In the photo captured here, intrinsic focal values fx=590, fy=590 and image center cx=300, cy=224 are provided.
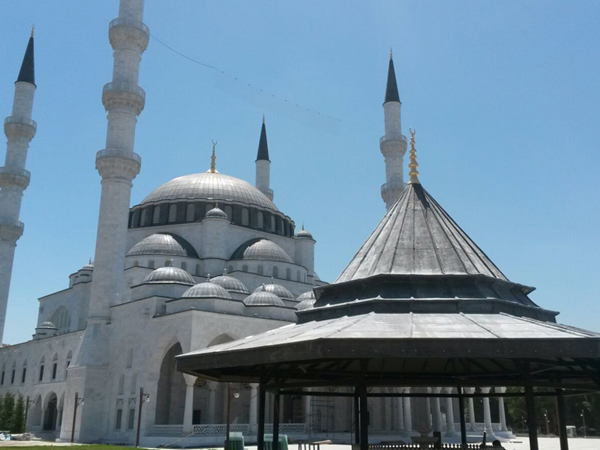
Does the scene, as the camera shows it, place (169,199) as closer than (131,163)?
No

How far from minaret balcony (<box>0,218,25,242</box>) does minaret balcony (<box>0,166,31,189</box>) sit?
1.95 m

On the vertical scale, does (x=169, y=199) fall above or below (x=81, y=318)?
above

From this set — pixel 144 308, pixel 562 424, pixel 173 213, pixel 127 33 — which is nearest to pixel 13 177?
pixel 173 213

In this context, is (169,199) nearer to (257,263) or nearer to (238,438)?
(257,263)

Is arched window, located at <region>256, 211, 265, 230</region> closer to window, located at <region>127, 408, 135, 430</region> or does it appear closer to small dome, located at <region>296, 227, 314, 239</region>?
small dome, located at <region>296, 227, 314, 239</region>

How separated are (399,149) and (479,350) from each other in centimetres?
2615

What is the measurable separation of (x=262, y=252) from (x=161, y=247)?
5.74 meters

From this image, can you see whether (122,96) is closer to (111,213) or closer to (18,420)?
(111,213)

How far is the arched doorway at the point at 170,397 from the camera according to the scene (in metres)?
26.2

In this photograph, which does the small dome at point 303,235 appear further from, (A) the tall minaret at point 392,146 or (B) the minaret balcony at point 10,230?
(B) the minaret balcony at point 10,230

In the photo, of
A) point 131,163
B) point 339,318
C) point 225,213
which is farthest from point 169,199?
point 339,318

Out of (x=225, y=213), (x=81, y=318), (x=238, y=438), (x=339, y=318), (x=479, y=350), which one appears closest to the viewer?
(x=479, y=350)

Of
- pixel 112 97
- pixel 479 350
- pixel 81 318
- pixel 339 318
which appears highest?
pixel 112 97

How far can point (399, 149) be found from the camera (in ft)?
99.6
